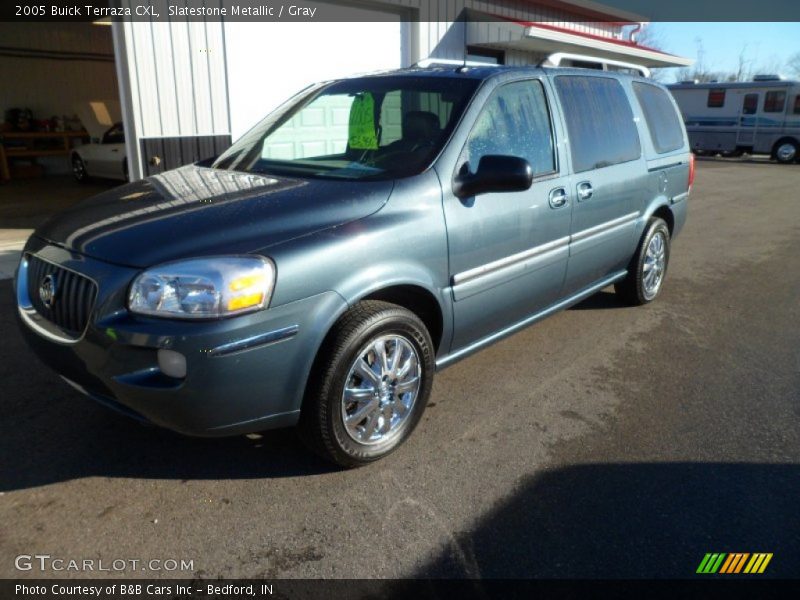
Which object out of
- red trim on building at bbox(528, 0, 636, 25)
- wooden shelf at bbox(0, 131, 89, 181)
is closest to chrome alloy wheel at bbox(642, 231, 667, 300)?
red trim on building at bbox(528, 0, 636, 25)

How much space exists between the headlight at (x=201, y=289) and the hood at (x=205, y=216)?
0.21ft

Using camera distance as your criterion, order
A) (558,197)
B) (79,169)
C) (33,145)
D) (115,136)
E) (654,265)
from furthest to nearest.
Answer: (33,145) → (79,169) → (115,136) → (654,265) → (558,197)

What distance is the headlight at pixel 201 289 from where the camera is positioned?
2502 millimetres

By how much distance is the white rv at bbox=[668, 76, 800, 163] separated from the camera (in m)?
23.0

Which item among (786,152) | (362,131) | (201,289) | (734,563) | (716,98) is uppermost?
(716,98)

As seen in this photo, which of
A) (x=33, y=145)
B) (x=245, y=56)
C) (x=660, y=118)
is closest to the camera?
(x=660, y=118)

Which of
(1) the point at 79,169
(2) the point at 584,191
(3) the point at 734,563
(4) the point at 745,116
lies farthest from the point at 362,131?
(4) the point at 745,116

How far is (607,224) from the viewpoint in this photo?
4.64 m

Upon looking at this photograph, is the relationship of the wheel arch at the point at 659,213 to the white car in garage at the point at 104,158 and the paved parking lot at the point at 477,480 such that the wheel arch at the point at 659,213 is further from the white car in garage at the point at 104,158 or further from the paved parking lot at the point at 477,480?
the white car in garage at the point at 104,158

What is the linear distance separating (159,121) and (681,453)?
669cm

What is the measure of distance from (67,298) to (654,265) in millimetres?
4669

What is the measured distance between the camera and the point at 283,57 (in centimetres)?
870

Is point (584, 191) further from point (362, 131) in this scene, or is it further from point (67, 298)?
point (67, 298)

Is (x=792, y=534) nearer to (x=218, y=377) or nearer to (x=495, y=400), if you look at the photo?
(x=495, y=400)
